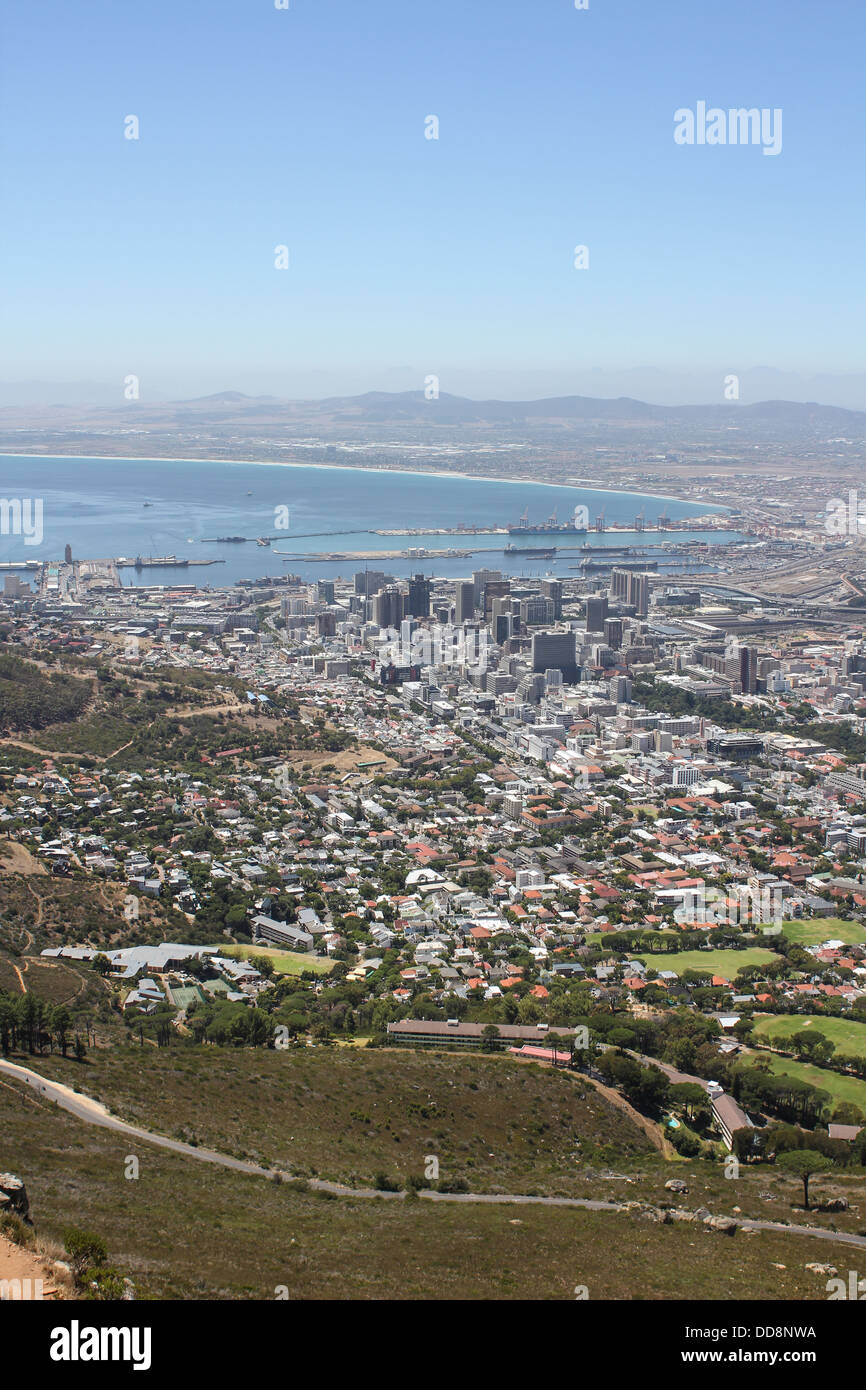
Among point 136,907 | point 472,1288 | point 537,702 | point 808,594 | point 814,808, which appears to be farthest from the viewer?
point 808,594

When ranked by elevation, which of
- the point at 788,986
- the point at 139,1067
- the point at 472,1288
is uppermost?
the point at 472,1288

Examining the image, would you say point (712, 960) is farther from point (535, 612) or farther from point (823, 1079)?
point (535, 612)

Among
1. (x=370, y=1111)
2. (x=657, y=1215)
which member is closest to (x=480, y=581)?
(x=370, y=1111)

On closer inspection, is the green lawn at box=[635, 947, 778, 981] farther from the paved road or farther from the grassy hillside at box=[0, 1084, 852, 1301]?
the grassy hillside at box=[0, 1084, 852, 1301]

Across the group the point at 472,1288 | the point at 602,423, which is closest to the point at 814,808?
the point at 472,1288

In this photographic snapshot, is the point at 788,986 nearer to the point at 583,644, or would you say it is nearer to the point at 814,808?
the point at 814,808

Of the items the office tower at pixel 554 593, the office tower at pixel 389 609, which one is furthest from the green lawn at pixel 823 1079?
the office tower at pixel 554 593
